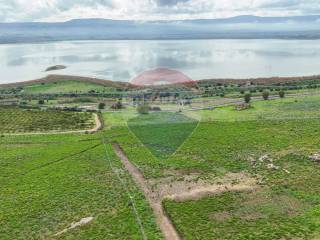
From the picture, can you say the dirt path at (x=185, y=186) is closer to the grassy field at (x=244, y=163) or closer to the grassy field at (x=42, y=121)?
the grassy field at (x=244, y=163)

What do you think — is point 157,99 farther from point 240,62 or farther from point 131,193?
point 240,62

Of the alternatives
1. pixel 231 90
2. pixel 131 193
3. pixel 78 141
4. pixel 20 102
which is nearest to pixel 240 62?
pixel 231 90

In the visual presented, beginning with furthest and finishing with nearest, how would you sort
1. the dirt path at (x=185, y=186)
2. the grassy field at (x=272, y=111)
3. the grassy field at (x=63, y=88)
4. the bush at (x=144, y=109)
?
the grassy field at (x=63, y=88) → the grassy field at (x=272, y=111) → the bush at (x=144, y=109) → the dirt path at (x=185, y=186)

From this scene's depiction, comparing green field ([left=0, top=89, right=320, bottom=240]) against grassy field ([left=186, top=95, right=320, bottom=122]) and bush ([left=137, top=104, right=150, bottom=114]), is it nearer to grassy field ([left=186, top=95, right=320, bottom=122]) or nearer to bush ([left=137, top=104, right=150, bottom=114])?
grassy field ([left=186, top=95, right=320, bottom=122])

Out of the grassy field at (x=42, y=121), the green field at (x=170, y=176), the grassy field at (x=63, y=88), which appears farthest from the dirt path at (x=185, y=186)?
the grassy field at (x=63, y=88)

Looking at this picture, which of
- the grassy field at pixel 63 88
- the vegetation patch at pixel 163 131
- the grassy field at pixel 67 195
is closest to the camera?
the grassy field at pixel 67 195

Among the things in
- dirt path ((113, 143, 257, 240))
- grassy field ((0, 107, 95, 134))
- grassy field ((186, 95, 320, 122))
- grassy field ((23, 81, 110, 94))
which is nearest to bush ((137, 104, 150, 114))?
grassy field ((186, 95, 320, 122))

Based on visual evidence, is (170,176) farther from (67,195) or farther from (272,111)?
(272,111)
